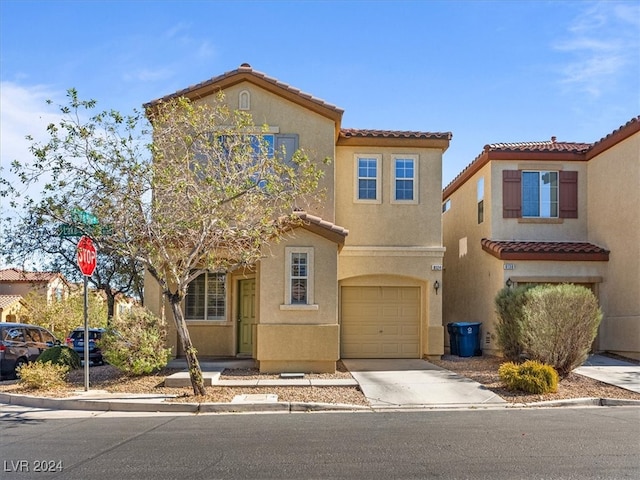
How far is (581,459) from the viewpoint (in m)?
7.45

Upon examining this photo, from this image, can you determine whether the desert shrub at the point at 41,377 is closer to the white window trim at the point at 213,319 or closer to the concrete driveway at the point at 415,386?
the white window trim at the point at 213,319

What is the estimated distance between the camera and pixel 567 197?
746 inches

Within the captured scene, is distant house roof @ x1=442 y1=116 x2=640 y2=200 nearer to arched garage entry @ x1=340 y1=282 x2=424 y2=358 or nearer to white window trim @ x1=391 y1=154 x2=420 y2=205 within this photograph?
white window trim @ x1=391 y1=154 x2=420 y2=205

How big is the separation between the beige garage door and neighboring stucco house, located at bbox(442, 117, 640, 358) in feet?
7.51

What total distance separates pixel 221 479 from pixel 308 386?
650 cm

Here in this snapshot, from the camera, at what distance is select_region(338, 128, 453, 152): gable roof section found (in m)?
17.9

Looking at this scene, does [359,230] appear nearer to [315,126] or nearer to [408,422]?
[315,126]

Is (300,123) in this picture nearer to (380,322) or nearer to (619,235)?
(380,322)

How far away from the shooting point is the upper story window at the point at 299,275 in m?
15.1

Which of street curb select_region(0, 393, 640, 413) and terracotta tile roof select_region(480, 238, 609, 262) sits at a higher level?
terracotta tile roof select_region(480, 238, 609, 262)

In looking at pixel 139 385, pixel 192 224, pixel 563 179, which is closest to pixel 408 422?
pixel 192 224

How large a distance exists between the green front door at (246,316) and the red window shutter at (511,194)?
781cm

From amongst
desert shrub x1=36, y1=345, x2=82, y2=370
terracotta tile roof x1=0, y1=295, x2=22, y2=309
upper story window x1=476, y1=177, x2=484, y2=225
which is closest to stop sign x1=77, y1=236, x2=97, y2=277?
desert shrub x1=36, y1=345, x2=82, y2=370

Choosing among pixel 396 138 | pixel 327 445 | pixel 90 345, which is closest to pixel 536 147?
pixel 396 138
